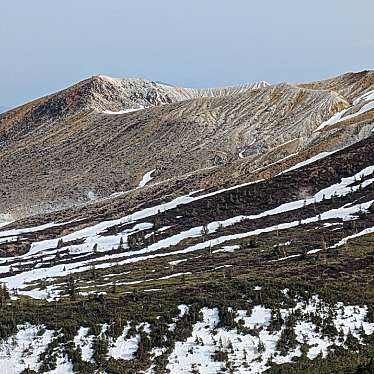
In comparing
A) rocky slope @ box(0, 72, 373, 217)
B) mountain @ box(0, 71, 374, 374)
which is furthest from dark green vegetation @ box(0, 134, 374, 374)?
rocky slope @ box(0, 72, 373, 217)

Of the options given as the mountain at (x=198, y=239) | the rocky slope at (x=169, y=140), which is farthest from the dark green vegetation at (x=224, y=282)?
the rocky slope at (x=169, y=140)

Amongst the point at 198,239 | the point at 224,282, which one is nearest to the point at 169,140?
the point at 198,239

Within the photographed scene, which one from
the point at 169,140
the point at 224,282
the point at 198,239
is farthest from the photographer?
the point at 169,140

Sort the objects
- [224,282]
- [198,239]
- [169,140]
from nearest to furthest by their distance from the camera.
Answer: [224,282], [198,239], [169,140]

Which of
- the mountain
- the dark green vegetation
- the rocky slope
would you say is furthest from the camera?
the rocky slope

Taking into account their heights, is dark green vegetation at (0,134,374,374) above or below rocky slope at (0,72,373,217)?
below

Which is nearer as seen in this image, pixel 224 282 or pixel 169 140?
pixel 224 282

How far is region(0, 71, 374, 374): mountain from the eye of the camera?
93.0 feet

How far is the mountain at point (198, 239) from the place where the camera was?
28.4 metres

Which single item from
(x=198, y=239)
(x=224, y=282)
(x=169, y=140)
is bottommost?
(x=224, y=282)

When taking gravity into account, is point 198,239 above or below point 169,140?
below

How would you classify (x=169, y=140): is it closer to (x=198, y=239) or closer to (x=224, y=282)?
(x=198, y=239)

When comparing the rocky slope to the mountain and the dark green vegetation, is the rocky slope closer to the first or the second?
the mountain

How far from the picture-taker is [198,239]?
2213 inches
